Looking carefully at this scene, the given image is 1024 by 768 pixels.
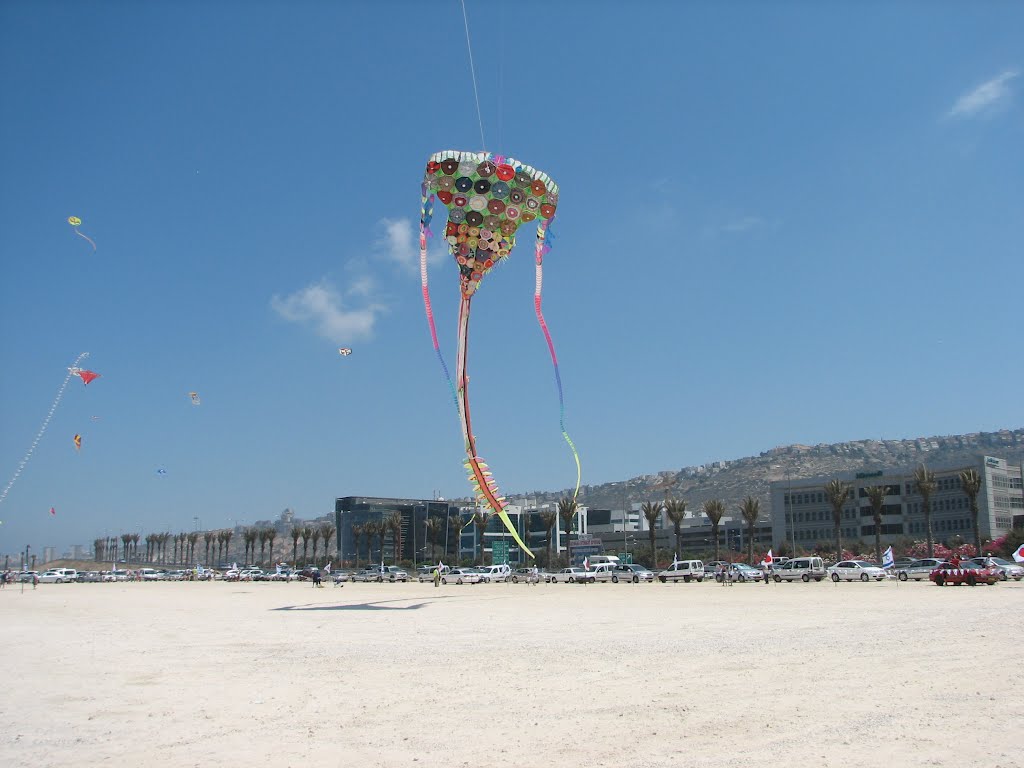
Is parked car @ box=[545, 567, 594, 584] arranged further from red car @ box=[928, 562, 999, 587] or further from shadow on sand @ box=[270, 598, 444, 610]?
shadow on sand @ box=[270, 598, 444, 610]

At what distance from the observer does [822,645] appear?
1582 centimetres

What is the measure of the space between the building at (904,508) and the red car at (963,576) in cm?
5922

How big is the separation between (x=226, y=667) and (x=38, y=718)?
4.44m

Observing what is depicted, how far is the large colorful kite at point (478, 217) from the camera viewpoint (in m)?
31.2

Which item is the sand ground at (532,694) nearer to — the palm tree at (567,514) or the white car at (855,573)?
the white car at (855,573)

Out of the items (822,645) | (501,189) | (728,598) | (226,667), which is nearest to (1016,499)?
(728,598)

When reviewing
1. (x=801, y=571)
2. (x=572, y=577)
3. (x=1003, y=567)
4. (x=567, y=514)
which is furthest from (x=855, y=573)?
(x=567, y=514)

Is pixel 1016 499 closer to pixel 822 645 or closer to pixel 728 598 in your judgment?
pixel 728 598

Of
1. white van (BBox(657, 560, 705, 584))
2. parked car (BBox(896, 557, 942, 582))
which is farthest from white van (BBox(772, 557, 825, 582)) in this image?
white van (BBox(657, 560, 705, 584))

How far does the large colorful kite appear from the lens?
31.2 metres

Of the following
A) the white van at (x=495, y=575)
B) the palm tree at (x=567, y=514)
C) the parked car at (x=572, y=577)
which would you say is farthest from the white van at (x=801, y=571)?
the palm tree at (x=567, y=514)

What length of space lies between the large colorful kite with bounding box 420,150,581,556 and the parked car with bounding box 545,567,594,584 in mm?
25476

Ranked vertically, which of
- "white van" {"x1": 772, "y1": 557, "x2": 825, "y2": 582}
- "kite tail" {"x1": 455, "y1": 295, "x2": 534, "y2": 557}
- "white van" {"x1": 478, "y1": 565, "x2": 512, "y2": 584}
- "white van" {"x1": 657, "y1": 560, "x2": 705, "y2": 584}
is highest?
"kite tail" {"x1": 455, "y1": 295, "x2": 534, "y2": 557}

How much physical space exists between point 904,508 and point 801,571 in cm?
6128
